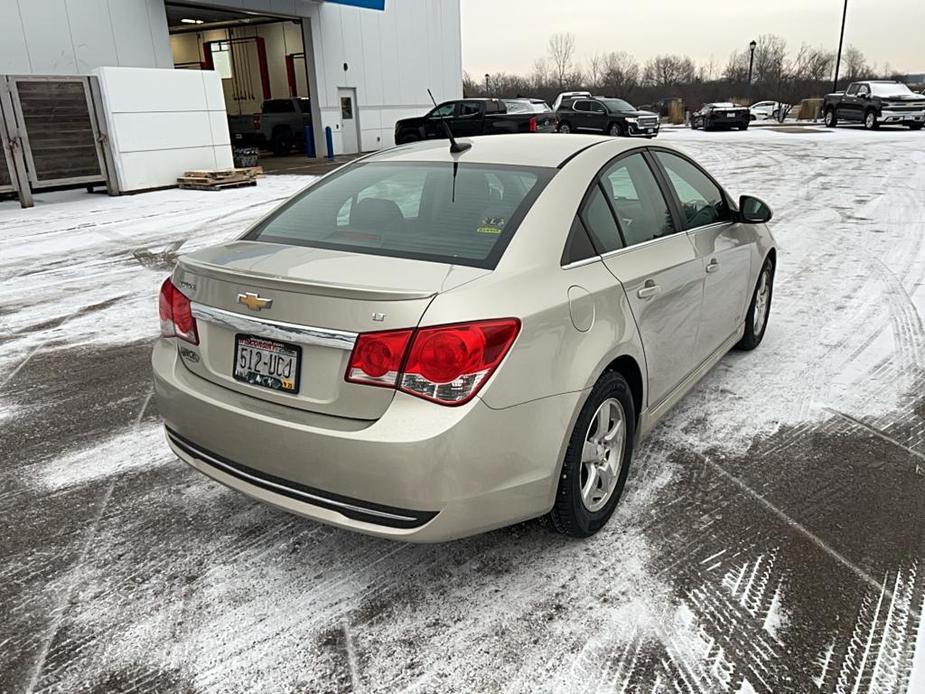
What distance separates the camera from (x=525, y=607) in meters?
2.68

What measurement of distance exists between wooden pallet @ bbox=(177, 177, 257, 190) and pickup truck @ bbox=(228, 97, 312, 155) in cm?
1198

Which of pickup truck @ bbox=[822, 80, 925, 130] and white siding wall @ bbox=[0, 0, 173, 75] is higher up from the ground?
white siding wall @ bbox=[0, 0, 173, 75]

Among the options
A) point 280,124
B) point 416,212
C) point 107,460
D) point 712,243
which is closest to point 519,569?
point 416,212

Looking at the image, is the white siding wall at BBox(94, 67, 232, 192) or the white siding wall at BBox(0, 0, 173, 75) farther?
the white siding wall at BBox(94, 67, 232, 192)

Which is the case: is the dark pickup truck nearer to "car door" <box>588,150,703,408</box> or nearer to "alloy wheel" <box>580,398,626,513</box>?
"car door" <box>588,150,703,408</box>

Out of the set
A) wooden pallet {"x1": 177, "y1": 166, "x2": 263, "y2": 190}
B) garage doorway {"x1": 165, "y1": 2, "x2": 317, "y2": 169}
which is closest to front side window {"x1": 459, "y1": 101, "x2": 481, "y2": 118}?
garage doorway {"x1": 165, "y1": 2, "x2": 317, "y2": 169}

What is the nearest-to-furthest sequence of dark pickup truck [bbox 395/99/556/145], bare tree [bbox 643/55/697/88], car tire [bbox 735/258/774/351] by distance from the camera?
1. car tire [bbox 735/258/774/351]
2. dark pickup truck [bbox 395/99/556/145]
3. bare tree [bbox 643/55/697/88]

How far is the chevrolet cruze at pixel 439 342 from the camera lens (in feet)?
7.72

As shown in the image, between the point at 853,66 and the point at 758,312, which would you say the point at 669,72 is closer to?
the point at 853,66

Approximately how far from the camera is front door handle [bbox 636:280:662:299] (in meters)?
3.15

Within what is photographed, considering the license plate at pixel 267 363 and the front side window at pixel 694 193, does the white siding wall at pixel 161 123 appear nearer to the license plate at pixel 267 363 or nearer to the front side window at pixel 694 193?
the front side window at pixel 694 193

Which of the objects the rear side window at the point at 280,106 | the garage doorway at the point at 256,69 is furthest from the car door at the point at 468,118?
the rear side window at the point at 280,106

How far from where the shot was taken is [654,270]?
3.31 metres

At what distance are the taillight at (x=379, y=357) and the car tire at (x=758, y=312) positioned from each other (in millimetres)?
3373
